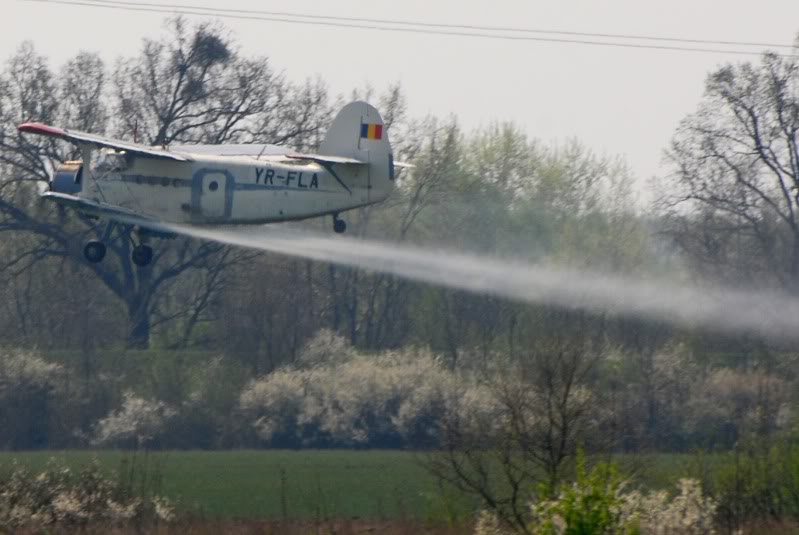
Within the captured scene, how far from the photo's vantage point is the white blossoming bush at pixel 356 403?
35.8 m

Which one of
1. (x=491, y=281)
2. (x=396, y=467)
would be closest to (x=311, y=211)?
(x=396, y=467)

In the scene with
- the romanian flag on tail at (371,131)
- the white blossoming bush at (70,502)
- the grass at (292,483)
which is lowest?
the grass at (292,483)

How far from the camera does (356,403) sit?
3681 centimetres

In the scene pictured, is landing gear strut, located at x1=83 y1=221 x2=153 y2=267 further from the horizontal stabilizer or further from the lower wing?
the horizontal stabilizer

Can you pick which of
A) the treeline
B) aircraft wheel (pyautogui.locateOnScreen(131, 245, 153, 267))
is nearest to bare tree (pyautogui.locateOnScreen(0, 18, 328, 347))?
the treeline

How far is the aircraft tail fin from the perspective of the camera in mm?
25359

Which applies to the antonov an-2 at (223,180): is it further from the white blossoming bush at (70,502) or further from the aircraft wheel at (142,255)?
the white blossoming bush at (70,502)

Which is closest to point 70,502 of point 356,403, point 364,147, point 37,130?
point 37,130

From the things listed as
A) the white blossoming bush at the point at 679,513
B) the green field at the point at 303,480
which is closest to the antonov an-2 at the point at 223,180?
the green field at the point at 303,480

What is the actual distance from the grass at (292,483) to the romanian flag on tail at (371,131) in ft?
19.1

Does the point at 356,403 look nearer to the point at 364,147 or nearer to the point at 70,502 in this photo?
the point at 364,147

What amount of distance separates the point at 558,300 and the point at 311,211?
13.4 m

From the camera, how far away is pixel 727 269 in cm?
3956

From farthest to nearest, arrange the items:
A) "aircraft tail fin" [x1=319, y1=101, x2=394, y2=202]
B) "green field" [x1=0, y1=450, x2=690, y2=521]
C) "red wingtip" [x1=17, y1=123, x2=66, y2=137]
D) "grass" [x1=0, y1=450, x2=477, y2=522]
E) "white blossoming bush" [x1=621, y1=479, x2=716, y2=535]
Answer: "aircraft tail fin" [x1=319, y1=101, x2=394, y2=202]
"red wingtip" [x1=17, y1=123, x2=66, y2=137]
"grass" [x1=0, y1=450, x2=477, y2=522]
"green field" [x1=0, y1=450, x2=690, y2=521]
"white blossoming bush" [x1=621, y1=479, x2=716, y2=535]
